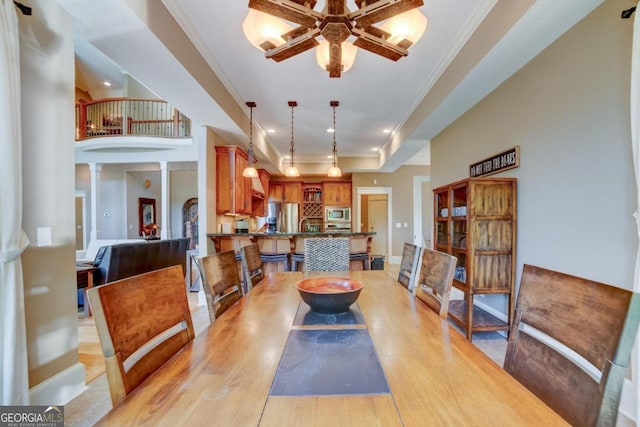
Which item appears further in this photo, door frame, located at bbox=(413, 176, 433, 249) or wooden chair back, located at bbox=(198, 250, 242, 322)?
door frame, located at bbox=(413, 176, 433, 249)

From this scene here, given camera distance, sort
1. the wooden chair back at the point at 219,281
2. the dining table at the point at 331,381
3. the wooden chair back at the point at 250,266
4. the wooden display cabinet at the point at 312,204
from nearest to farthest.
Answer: the dining table at the point at 331,381
the wooden chair back at the point at 219,281
the wooden chair back at the point at 250,266
the wooden display cabinet at the point at 312,204

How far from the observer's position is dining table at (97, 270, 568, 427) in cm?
59

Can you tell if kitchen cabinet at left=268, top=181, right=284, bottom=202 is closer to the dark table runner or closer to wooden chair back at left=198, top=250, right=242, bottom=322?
wooden chair back at left=198, top=250, right=242, bottom=322

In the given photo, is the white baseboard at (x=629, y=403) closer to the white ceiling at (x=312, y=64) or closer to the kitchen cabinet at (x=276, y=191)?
the white ceiling at (x=312, y=64)

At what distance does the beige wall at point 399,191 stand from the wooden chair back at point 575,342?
6584mm

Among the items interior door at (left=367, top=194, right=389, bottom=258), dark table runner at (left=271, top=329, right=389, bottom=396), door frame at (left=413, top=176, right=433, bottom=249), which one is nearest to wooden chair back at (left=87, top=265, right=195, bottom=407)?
dark table runner at (left=271, top=329, right=389, bottom=396)

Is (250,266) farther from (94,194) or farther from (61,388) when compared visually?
(94,194)

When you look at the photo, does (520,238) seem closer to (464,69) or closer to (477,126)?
(477,126)

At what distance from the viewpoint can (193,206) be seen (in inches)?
388

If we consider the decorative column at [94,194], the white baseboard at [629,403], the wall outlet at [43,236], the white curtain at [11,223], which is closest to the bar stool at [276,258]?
the wall outlet at [43,236]

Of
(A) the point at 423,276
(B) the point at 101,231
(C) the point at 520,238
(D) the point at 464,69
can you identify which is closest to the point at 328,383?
(A) the point at 423,276

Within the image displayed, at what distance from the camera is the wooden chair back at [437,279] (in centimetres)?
136

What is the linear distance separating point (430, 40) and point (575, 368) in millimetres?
2715

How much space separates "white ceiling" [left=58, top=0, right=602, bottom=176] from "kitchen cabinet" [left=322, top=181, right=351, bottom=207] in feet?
9.87
